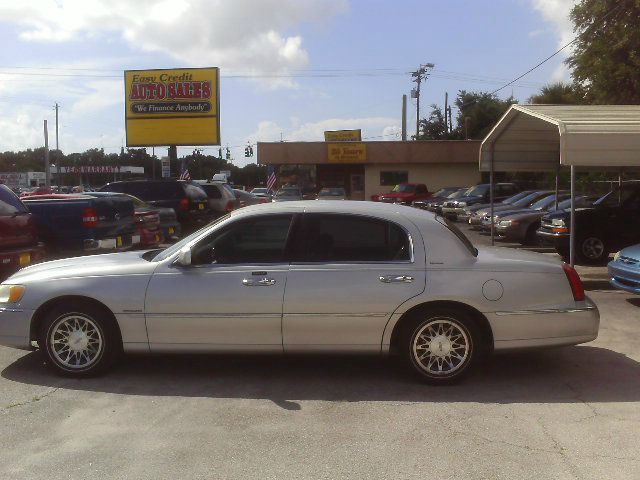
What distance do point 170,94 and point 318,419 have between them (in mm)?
33958

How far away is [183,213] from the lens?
19750 millimetres

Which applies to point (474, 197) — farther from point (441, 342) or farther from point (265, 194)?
point (441, 342)

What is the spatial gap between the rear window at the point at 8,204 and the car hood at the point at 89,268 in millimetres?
3149

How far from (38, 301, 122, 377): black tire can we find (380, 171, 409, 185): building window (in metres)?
43.0

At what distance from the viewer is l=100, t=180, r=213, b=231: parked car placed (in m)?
19.7

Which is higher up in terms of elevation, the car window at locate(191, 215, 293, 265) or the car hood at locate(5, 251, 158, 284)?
the car window at locate(191, 215, 293, 265)

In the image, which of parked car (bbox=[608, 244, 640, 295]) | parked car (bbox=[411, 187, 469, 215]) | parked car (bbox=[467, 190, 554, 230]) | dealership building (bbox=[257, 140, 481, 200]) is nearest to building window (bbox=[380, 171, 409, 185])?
dealership building (bbox=[257, 140, 481, 200])

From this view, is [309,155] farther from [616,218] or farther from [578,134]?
[578,134]

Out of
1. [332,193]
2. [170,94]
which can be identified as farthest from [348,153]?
[170,94]

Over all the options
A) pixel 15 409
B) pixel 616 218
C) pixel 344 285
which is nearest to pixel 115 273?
pixel 15 409

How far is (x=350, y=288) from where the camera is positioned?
5898 mm

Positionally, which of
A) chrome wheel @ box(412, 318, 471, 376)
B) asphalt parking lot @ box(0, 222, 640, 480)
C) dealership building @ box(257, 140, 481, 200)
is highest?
dealership building @ box(257, 140, 481, 200)

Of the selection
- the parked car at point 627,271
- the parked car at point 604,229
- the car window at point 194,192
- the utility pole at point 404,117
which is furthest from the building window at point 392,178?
the parked car at point 627,271

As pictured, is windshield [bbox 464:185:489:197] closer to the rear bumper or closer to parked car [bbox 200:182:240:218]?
parked car [bbox 200:182:240:218]
